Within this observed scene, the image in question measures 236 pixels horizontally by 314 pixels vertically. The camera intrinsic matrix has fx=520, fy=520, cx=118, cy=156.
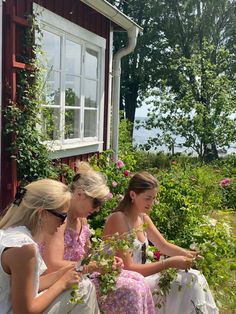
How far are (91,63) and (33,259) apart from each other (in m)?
5.64

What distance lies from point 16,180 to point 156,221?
1.51m

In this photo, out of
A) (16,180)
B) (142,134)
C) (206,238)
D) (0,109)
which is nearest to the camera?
(206,238)

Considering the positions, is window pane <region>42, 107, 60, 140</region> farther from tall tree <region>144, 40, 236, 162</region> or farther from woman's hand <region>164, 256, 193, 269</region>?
tall tree <region>144, 40, 236, 162</region>

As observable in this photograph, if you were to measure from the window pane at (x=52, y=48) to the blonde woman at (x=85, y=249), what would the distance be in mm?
3065

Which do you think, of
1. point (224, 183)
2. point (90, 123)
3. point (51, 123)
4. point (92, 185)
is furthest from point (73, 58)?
point (92, 185)

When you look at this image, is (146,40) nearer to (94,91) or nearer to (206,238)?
(94,91)

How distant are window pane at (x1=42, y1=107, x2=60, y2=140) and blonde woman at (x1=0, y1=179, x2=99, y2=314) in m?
3.25

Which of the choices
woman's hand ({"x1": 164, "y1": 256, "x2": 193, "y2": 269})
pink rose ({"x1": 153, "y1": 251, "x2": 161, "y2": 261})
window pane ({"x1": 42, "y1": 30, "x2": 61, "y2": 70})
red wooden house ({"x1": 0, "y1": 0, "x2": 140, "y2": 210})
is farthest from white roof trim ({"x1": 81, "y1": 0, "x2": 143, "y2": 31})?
woman's hand ({"x1": 164, "y1": 256, "x2": 193, "y2": 269})

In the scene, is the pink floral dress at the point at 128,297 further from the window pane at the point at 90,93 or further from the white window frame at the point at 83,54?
the window pane at the point at 90,93

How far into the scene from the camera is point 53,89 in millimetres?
6309

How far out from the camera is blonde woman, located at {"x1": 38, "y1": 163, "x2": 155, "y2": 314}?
290 centimetres

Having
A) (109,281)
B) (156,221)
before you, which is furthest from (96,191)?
(156,221)

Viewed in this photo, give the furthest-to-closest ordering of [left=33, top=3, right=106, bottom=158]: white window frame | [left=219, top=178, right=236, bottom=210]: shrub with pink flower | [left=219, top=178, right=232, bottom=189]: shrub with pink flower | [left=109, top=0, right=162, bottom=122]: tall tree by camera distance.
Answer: [left=109, top=0, right=162, bottom=122]: tall tree → [left=219, top=178, right=236, bottom=210]: shrub with pink flower → [left=219, top=178, right=232, bottom=189]: shrub with pink flower → [left=33, top=3, right=106, bottom=158]: white window frame

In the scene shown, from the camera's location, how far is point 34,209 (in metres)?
2.42
